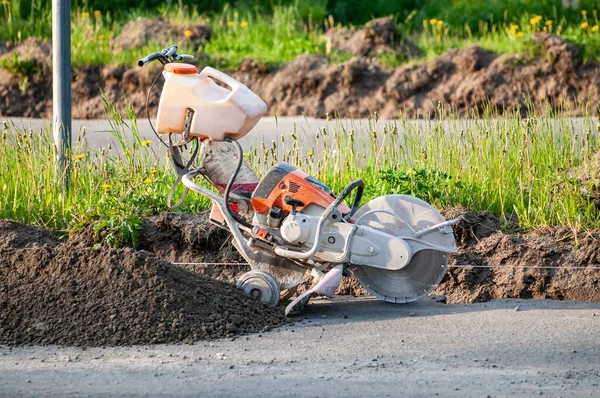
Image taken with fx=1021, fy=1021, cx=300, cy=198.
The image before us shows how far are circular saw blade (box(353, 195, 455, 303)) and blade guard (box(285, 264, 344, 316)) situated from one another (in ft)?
0.77

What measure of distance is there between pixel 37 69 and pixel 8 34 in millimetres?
A: 1173

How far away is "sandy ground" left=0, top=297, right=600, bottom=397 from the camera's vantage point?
4.02 metres

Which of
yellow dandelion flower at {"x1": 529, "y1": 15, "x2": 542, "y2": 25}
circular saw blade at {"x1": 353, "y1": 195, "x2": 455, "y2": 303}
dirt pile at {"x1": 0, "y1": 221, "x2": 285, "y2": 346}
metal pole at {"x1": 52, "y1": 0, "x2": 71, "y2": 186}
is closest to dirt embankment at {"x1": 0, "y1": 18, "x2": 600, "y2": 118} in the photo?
yellow dandelion flower at {"x1": 529, "y1": 15, "x2": 542, "y2": 25}

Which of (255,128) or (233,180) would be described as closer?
(233,180)

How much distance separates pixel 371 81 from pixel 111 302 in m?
8.01

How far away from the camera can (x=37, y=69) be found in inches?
514

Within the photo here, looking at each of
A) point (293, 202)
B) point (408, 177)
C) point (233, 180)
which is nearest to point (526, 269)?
point (408, 177)

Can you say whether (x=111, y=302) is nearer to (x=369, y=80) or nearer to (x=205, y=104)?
(x=205, y=104)

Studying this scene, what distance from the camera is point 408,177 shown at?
6.23 metres

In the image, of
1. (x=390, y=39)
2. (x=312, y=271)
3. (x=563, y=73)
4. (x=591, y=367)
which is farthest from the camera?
(x=390, y=39)

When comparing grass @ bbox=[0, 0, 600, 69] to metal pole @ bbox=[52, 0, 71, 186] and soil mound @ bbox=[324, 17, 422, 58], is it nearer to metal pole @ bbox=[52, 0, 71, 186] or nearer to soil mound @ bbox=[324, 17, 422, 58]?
soil mound @ bbox=[324, 17, 422, 58]

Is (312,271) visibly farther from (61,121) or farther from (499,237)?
(61,121)

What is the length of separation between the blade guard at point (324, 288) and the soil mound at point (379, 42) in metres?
7.98

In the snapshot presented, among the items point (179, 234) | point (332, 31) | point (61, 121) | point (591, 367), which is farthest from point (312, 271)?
point (332, 31)
